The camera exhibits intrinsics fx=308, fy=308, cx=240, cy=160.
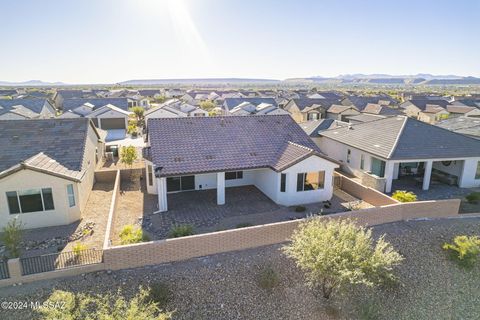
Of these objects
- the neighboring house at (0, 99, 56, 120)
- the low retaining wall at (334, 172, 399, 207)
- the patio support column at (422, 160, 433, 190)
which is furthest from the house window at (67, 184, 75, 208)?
the neighboring house at (0, 99, 56, 120)

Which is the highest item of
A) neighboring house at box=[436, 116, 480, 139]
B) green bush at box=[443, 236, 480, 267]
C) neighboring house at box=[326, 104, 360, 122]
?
neighboring house at box=[436, 116, 480, 139]

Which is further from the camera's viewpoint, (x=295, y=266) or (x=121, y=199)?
(x=121, y=199)

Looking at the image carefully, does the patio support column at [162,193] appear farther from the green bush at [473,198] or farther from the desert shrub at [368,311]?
the green bush at [473,198]

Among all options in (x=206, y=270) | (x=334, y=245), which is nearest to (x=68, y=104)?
(x=206, y=270)

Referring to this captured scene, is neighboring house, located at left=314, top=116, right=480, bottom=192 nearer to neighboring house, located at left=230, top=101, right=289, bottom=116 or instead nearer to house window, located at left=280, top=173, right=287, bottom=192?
house window, located at left=280, top=173, right=287, bottom=192

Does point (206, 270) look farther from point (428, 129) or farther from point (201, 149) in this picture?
point (428, 129)

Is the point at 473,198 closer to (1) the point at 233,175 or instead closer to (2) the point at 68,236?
(1) the point at 233,175

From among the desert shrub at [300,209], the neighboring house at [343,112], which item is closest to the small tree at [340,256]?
the desert shrub at [300,209]
